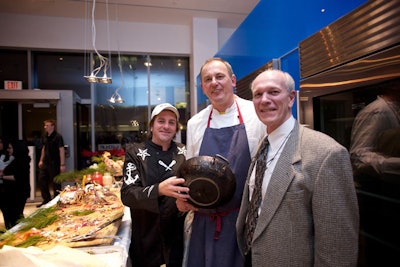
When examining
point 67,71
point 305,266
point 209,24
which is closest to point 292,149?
point 305,266

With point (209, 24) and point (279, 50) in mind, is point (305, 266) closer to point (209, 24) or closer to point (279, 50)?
point (279, 50)

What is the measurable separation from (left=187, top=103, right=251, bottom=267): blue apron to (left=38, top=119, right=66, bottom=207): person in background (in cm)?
442

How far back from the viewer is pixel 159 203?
61.8 inches

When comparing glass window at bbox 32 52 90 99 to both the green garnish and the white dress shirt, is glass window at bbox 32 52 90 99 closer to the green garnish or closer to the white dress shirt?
the green garnish

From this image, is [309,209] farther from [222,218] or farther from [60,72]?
[60,72]

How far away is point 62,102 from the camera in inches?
217

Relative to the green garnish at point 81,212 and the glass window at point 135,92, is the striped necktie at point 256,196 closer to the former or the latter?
the green garnish at point 81,212

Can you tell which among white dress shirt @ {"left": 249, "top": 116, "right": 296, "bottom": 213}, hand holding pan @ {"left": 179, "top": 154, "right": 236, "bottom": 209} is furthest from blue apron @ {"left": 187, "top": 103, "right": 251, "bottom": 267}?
white dress shirt @ {"left": 249, "top": 116, "right": 296, "bottom": 213}

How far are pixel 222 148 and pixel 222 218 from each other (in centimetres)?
35

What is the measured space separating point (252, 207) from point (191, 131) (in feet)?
2.03

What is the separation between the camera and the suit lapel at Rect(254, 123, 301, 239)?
979 mm

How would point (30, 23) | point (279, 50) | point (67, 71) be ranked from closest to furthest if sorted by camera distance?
point (279, 50)
point (30, 23)
point (67, 71)

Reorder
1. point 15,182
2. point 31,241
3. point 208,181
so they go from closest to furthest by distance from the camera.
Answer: point 208,181 < point 31,241 < point 15,182

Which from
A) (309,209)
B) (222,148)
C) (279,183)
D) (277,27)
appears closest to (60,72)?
(277,27)
